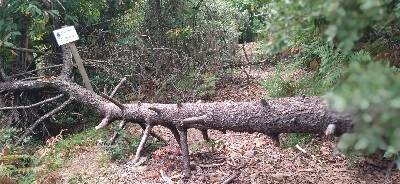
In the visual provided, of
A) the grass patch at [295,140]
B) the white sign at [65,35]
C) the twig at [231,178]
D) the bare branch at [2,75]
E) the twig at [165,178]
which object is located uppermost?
the white sign at [65,35]

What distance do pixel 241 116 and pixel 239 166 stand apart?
35.5 inches

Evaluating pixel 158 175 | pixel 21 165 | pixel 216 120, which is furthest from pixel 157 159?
pixel 21 165

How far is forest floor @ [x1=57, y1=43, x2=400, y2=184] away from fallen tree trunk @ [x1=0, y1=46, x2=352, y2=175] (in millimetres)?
283

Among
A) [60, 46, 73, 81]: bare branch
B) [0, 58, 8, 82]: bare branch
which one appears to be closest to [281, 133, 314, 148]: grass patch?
[60, 46, 73, 81]: bare branch

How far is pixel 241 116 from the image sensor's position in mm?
4305

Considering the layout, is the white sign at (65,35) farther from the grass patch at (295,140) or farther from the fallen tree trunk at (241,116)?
the grass patch at (295,140)

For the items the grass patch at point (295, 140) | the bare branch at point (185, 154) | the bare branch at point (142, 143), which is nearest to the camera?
the bare branch at point (185, 154)

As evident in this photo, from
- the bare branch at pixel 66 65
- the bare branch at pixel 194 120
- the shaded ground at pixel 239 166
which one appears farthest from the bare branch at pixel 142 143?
the bare branch at pixel 66 65

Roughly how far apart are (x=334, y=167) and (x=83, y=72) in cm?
421

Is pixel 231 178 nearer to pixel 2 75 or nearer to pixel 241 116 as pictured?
pixel 241 116

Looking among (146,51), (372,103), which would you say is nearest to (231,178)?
(372,103)

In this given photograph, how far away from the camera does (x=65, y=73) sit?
23.4 ft

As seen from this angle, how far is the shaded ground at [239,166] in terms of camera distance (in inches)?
183

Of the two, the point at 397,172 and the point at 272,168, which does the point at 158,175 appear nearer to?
the point at 272,168
